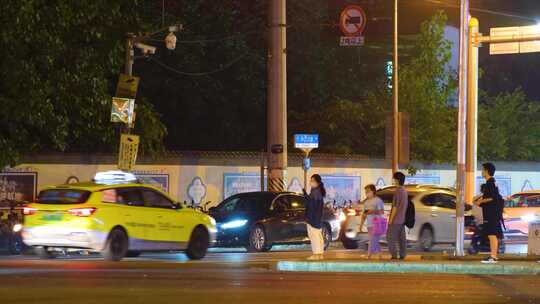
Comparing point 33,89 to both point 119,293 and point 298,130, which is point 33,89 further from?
point 298,130

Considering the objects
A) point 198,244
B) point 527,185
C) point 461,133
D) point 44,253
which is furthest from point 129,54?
point 527,185

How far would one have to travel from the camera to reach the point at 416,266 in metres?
18.2

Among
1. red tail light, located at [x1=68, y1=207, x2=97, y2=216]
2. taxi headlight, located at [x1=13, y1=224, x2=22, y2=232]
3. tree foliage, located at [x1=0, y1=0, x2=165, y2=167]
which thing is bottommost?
taxi headlight, located at [x1=13, y1=224, x2=22, y2=232]

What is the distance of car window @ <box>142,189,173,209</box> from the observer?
20641 millimetres

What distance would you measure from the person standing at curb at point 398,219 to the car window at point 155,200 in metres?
4.82

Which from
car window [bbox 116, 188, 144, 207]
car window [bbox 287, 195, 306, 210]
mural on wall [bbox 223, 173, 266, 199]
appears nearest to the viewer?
car window [bbox 116, 188, 144, 207]

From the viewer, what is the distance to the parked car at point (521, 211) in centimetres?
2969

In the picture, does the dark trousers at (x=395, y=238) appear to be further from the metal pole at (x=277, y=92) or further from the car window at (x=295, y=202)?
the metal pole at (x=277, y=92)

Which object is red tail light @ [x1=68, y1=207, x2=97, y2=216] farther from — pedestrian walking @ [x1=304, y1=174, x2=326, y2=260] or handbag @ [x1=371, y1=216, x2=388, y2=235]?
handbag @ [x1=371, y1=216, x2=388, y2=235]

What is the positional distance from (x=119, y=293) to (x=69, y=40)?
38.7ft

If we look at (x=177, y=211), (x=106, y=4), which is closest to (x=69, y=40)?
(x=106, y=4)

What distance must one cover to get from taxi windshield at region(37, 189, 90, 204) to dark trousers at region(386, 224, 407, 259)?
5882mm

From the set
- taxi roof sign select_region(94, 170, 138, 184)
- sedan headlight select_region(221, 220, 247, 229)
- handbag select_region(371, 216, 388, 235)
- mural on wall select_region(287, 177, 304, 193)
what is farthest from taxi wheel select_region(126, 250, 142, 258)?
mural on wall select_region(287, 177, 304, 193)

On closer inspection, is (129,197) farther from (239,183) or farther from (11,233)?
(239,183)
